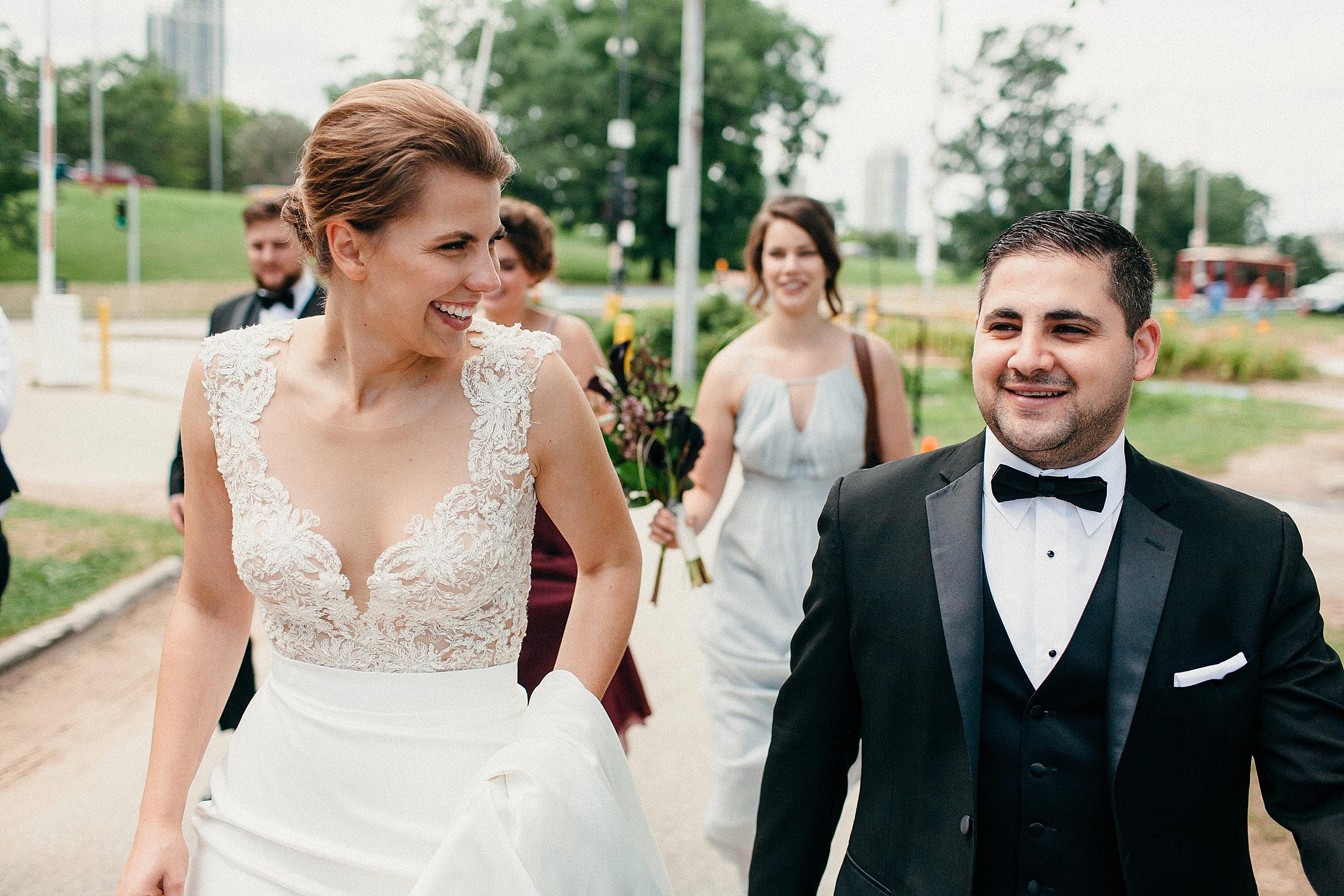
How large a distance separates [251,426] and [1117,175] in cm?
8772

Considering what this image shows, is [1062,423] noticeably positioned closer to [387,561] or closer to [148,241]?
[387,561]

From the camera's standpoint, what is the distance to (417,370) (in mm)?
2537

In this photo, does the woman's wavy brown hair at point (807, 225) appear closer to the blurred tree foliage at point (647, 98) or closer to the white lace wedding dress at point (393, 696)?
the white lace wedding dress at point (393, 696)

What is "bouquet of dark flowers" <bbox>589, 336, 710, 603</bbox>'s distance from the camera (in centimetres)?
455

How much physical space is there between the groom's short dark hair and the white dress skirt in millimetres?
1195

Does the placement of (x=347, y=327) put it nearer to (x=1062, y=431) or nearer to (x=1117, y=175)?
(x=1062, y=431)

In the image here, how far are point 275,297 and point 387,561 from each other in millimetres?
3635

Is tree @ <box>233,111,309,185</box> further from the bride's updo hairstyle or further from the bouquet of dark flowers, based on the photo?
the bride's updo hairstyle

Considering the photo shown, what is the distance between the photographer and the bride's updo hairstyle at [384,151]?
7.18ft

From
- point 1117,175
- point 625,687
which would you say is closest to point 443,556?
point 625,687

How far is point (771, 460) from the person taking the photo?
15.5 feet

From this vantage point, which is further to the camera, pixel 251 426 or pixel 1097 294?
pixel 251 426

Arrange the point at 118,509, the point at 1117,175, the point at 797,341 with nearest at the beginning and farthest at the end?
the point at 797,341 → the point at 118,509 → the point at 1117,175

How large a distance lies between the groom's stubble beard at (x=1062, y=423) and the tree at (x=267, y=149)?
3494 inches
